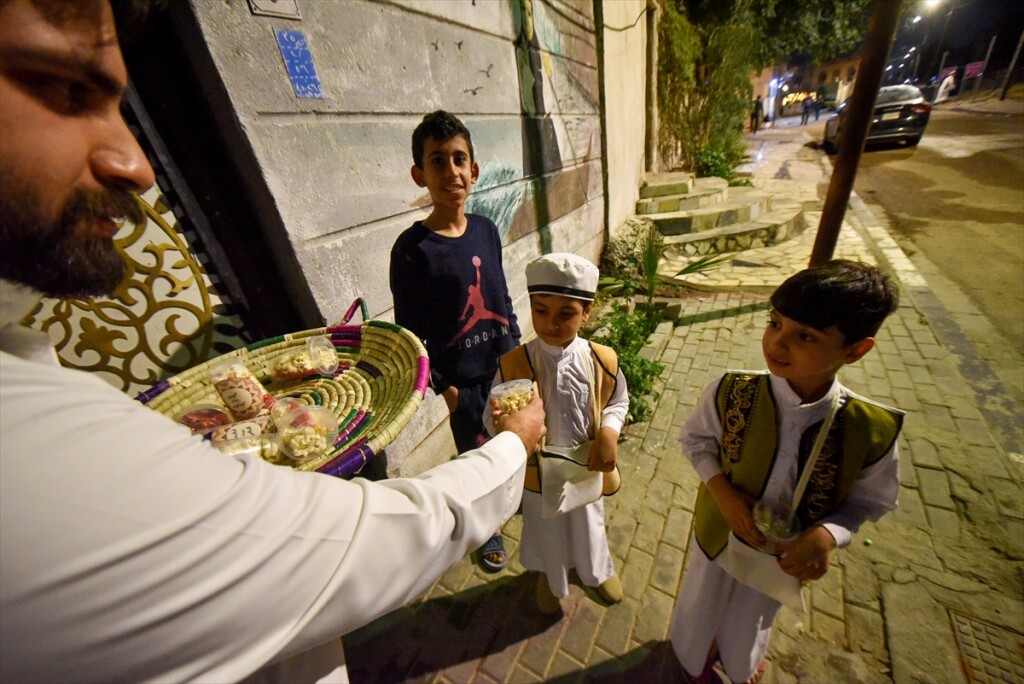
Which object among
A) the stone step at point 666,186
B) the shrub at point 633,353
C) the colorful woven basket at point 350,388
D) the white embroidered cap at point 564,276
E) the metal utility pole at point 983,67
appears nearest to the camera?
the colorful woven basket at point 350,388

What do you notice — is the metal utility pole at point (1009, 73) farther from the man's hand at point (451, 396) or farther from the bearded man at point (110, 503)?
the bearded man at point (110, 503)

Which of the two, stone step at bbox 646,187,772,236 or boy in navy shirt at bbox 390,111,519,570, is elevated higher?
boy in navy shirt at bbox 390,111,519,570

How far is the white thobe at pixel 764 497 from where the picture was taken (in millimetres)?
1286

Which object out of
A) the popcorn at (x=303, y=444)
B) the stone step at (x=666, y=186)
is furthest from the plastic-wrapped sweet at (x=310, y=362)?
the stone step at (x=666, y=186)

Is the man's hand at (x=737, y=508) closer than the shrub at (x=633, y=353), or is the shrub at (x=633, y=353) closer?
the man's hand at (x=737, y=508)

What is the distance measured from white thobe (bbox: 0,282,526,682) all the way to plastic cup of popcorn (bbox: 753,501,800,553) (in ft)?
4.01

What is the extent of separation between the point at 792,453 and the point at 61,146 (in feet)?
6.89

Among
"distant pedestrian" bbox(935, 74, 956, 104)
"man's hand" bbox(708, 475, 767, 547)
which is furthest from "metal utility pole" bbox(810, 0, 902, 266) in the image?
"distant pedestrian" bbox(935, 74, 956, 104)

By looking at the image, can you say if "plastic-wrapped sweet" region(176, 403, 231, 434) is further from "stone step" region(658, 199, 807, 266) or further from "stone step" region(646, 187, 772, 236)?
"stone step" region(646, 187, 772, 236)

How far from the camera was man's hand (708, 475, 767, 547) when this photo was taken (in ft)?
4.48

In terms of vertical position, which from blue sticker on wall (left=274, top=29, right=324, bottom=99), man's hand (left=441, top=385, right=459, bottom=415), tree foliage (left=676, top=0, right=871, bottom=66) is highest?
tree foliage (left=676, top=0, right=871, bottom=66)

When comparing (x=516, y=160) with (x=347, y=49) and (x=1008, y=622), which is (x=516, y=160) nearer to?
(x=347, y=49)

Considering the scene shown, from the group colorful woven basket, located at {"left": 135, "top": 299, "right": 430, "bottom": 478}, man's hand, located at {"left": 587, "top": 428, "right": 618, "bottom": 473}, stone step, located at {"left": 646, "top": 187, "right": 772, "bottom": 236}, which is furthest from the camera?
stone step, located at {"left": 646, "top": 187, "right": 772, "bottom": 236}

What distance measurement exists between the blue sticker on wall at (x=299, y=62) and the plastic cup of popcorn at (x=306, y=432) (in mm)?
1741
